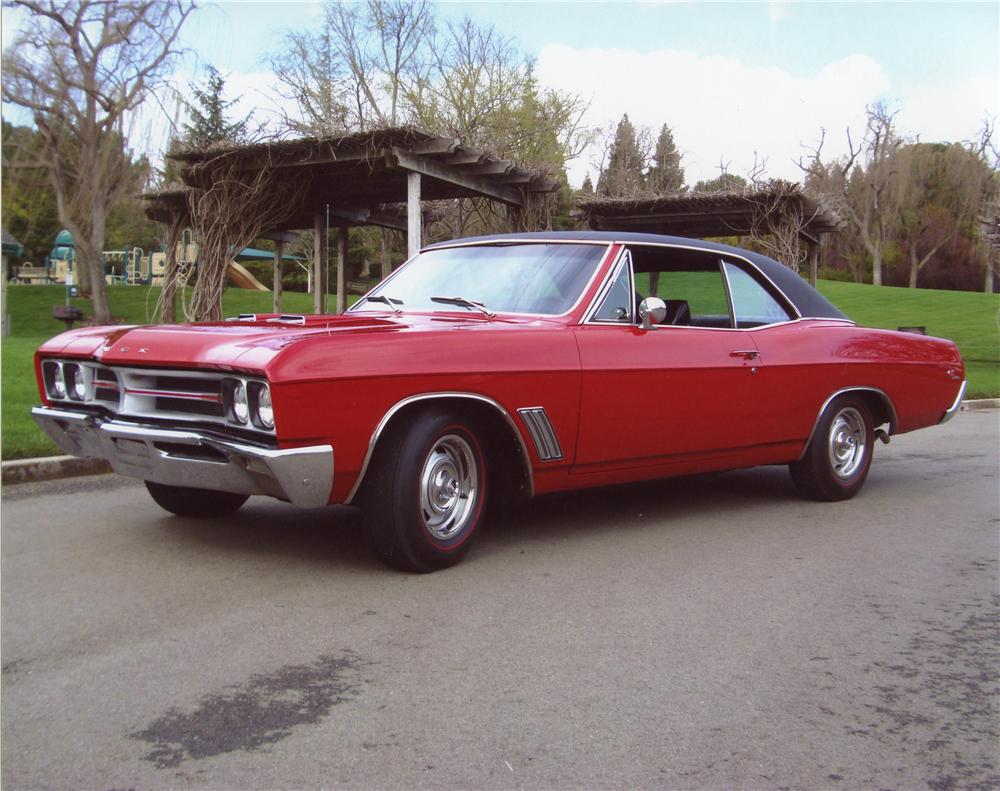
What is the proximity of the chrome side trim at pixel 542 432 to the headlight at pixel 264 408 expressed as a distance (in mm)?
1191

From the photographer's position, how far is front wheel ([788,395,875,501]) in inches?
250

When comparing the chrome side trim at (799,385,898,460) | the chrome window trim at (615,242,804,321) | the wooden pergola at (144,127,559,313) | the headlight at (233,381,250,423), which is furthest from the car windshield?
the wooden pergola at (144,127,559,313)

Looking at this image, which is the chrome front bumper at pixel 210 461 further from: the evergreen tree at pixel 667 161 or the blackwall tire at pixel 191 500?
the evergreen tree at pixel 667 161

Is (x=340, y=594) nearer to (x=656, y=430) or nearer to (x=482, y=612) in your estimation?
(x=482, y=612)

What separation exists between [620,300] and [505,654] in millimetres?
2417

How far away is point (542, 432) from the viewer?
15.7 ft

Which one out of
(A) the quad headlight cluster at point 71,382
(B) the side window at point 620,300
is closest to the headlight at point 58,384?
(A) the quad headlight cluster at point 71,382

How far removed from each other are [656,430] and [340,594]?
1.95m

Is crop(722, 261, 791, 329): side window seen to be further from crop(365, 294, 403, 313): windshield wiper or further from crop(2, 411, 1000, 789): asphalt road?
crop(365, 294, 403, 313): windshield wiper

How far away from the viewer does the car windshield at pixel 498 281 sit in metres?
5.33

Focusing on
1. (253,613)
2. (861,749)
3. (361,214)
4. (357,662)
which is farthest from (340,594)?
(361,214)

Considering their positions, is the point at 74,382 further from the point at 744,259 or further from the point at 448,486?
the point at 744,259

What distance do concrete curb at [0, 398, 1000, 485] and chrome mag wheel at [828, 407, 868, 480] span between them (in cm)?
471

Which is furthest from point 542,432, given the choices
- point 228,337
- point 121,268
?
point 121,268
